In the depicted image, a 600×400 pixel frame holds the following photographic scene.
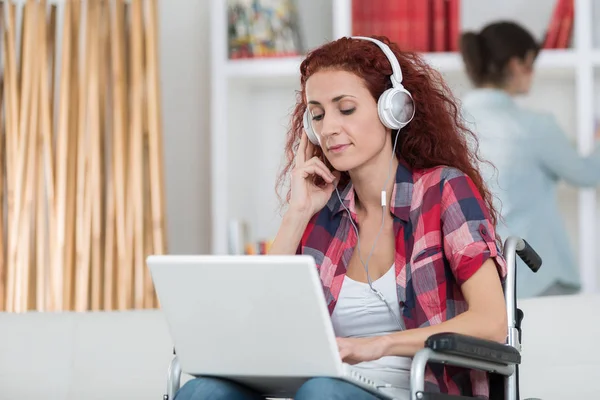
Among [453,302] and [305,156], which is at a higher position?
[305,156]

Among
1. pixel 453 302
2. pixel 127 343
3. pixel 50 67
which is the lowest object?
pixel 127 343

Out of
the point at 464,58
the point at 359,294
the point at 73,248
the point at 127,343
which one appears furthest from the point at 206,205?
the point at 359,294

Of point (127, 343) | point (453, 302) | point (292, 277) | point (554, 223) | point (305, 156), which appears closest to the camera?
point (292, 277)

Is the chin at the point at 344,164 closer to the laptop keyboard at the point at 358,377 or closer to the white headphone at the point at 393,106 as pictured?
the white headphone at the point at 393,106

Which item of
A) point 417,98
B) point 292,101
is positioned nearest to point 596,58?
point 292,101

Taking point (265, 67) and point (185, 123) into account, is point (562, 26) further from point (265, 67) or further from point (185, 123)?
point (185, 123)

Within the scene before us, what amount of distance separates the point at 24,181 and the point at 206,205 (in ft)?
2.68

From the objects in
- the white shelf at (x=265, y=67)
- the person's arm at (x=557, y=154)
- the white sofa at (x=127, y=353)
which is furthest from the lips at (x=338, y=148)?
the white shelf at (x=265, y=67)

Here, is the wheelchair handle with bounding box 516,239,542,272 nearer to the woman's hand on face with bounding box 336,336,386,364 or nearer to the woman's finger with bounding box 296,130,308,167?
the woman's hand on face with bounding box 336,336,386,364

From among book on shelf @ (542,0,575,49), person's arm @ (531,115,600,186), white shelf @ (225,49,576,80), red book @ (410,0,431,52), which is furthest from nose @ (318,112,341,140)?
book on shelf @ (542,0,575,49)

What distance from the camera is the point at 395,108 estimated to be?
197 cm

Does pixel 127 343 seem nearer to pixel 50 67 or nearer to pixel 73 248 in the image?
pixel 73 248

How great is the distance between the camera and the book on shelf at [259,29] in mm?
3746

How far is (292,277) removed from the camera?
1479mm
